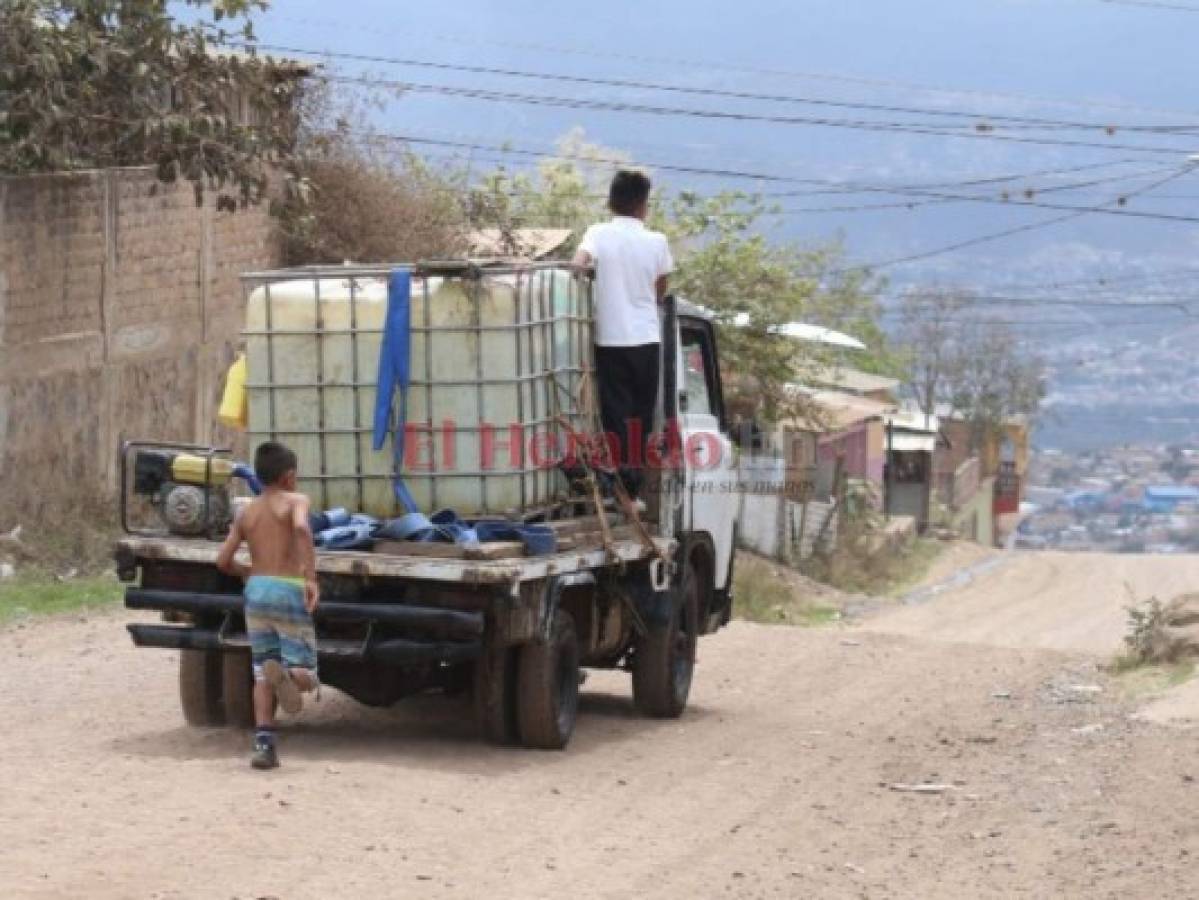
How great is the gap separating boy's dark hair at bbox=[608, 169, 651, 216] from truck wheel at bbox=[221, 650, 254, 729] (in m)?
3.16

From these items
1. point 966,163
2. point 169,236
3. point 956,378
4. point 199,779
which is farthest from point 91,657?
point 966,163

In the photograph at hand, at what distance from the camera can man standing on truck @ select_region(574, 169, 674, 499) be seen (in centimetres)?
1216

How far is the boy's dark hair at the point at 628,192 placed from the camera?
40.7ft

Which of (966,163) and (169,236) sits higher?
(966,163)

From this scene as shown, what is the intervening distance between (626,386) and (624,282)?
1.87 ft

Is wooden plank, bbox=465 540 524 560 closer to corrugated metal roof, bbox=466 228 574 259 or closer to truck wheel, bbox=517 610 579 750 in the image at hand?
truck wheel, bbox=517 610 579 750

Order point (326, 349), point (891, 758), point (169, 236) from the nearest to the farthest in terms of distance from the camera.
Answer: point (326, 349)
point (891, 758)
point (169, 236)

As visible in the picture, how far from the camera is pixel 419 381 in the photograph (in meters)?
11.3

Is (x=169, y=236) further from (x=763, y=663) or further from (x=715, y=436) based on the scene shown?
(x=715, y=436)

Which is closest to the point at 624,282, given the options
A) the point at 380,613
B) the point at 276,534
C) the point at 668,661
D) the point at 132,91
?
the point at 668,661

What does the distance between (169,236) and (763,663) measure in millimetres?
8873

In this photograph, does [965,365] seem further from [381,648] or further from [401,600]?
[381,648]

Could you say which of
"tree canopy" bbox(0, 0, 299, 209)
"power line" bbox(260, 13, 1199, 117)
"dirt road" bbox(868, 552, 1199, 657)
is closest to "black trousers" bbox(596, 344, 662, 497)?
"tree canopy" bbox(0, 0, 299, 209)

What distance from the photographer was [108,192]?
69.4 feet
